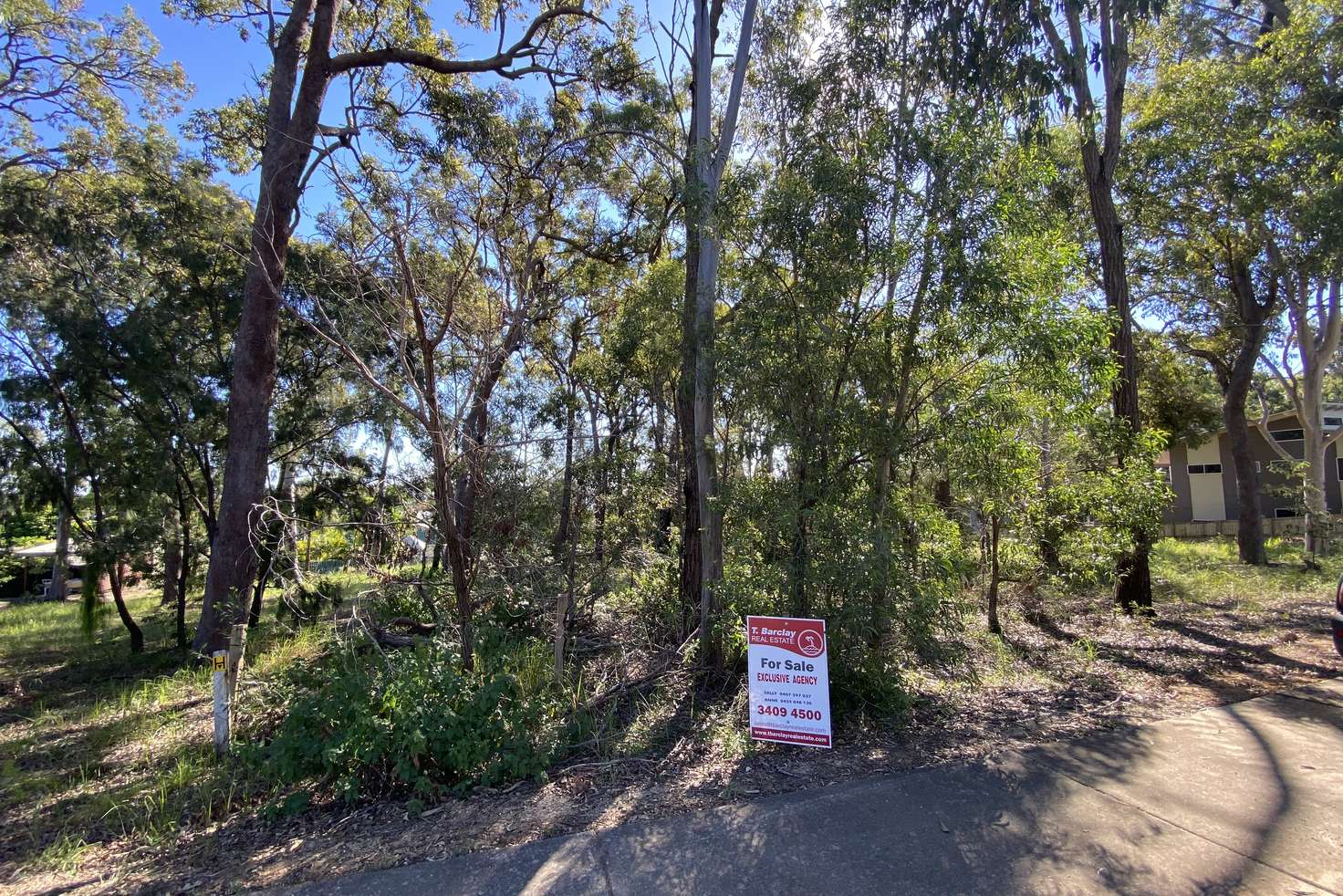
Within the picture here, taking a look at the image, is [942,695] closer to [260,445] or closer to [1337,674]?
[1337,674]

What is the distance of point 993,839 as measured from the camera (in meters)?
3.63

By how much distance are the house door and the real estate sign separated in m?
32.6

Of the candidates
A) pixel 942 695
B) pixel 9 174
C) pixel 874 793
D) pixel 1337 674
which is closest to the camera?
pixel 874 793

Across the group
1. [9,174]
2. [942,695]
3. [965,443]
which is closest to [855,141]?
[965,443]

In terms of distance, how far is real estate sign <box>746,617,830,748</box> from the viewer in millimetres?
4879

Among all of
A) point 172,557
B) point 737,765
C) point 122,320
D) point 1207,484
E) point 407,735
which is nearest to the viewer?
point 407,735

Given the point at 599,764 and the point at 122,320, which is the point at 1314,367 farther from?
the point at 122,320

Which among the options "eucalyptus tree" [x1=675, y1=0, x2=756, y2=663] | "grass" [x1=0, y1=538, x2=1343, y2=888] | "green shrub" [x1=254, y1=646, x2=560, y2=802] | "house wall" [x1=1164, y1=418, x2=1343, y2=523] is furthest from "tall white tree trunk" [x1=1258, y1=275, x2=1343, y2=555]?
"green shrub" [x1=254, y1=646, x2=560, y2=802]

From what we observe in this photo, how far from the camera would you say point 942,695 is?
20.2ft

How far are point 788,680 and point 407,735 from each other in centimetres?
254

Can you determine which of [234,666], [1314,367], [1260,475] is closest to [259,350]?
[234,666]

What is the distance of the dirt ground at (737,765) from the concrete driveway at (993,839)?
0.23 m

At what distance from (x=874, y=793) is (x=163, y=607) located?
553 inches

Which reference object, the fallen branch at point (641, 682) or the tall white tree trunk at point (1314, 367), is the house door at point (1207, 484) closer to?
the tall white tree trunk at point (1314, 367)
